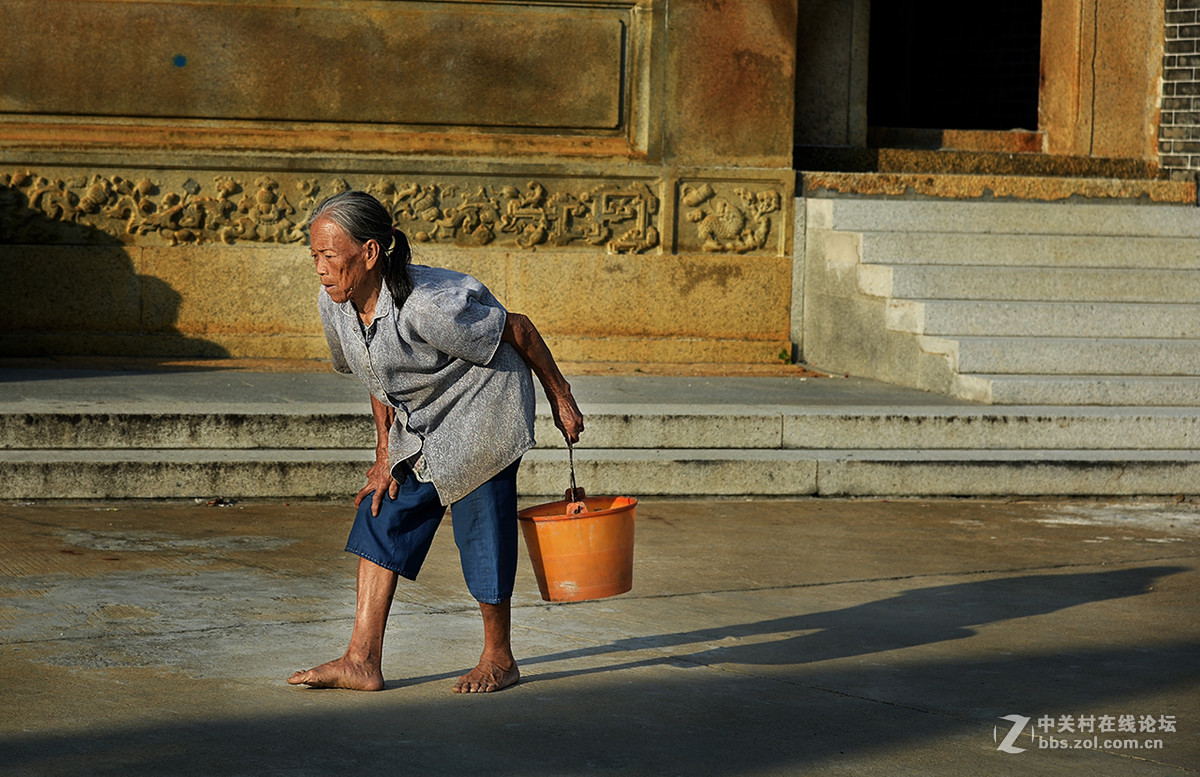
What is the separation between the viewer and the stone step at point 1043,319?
31.8 feet

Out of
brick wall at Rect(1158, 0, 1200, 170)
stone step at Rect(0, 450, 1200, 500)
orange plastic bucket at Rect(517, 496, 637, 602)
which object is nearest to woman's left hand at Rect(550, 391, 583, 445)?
orange plastic bucket at Rect(517, 496, 637, 602)

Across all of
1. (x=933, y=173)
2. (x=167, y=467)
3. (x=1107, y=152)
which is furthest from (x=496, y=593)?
(x=1107, y=152)

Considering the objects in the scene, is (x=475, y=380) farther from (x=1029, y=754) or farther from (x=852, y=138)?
(x=852, y=138)

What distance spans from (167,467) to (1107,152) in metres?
8.27

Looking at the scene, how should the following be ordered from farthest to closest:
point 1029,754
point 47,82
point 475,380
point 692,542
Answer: point 47,82 < point 692,542 < point 475,380 < point 1029,754

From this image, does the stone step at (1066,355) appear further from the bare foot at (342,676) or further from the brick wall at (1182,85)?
the bare foot at (342,676)

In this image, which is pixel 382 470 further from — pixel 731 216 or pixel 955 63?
pixel 955 63

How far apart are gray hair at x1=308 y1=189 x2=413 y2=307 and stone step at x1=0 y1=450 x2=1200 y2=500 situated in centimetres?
341

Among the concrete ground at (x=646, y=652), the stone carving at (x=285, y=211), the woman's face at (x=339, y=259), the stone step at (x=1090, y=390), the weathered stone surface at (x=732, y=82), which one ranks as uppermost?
the weathered stone surface at (x=732, y=82)

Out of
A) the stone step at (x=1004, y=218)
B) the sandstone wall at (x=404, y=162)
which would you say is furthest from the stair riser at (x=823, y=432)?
the sandstone wall at (x=404, y=162)

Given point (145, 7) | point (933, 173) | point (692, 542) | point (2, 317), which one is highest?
point (145, 7)

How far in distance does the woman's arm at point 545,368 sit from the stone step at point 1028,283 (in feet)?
19.0

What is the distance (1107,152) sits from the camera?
12516 mm

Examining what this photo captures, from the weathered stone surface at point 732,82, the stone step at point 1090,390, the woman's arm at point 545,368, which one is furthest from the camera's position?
the weathered stone surface at point 732,82
